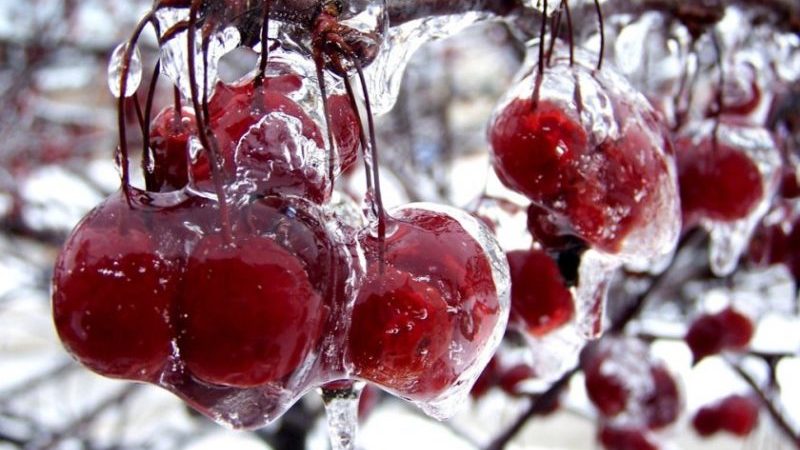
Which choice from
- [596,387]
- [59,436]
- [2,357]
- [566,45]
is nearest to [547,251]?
[566,45]

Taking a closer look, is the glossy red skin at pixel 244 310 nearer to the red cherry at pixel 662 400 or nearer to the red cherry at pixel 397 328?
the red cherry at pixel 397 328

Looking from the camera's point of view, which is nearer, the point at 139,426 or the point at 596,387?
the point at 596,387

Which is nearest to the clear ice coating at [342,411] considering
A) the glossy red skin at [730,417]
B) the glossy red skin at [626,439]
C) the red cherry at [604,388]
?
the red cherry at [604,388]

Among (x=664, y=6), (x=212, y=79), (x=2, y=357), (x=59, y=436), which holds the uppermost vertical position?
(x=212, y=79)

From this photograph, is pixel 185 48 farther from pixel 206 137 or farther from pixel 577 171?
pixel 577 171

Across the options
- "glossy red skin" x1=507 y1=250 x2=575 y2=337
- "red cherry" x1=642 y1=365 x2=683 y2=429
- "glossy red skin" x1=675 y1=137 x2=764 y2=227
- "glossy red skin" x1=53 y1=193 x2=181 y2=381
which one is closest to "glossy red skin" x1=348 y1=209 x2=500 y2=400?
"glossy red skin" x1=53 y1=193 x2=181 y2=381

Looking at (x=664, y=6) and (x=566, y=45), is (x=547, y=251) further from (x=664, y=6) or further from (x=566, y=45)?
(x=664, y=6)

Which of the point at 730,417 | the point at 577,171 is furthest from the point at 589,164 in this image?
the point at 730,417
